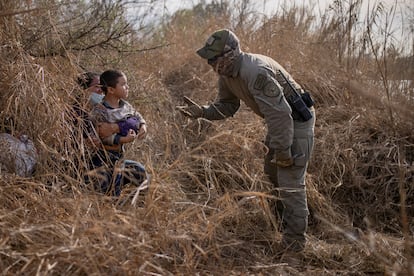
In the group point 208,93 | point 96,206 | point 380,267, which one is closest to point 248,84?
point 96,206

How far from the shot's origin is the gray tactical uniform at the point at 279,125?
322 centimetres

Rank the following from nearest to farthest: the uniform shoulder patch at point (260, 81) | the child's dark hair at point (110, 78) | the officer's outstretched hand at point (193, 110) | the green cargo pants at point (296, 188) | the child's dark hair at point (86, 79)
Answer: the uniform shoulder patch at point (260, 81) → the green cargo pants at point (296, 188) → the child's dark hair at point (110, 78) → the officer's outstretched hand at point (193, 110) → the child's dark hair at point (86, 79)

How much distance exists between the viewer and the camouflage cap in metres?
3.30

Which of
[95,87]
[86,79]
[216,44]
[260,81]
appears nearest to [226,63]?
[216,44]

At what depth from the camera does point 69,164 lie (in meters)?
3.28

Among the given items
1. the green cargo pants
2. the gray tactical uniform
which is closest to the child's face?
the gray tactical uniform

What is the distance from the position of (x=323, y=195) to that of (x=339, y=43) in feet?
6.73

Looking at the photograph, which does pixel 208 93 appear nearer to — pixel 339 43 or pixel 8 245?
pixel 339 43

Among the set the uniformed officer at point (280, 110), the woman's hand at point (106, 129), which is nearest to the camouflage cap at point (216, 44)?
the uniformed officer at point (280, 110)

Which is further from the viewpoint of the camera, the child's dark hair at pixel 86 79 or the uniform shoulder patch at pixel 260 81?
the child's dark hair at pixel 86 79

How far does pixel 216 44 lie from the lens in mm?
3314

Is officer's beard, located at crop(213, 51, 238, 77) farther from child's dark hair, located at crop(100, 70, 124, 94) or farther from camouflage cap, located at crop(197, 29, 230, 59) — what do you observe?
child's dark hair, located at crop(100, 70, 124, 94)

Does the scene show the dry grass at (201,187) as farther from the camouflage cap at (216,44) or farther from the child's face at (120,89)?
the camouflage cap at (216,44)

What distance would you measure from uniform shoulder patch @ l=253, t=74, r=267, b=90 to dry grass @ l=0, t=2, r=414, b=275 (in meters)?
0.37
